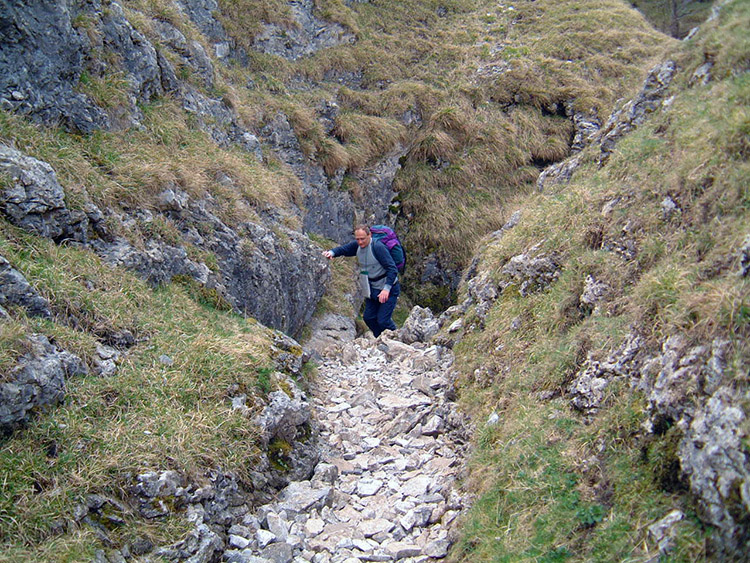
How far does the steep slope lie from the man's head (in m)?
3.86

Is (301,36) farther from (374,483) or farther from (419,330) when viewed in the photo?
(374,483)

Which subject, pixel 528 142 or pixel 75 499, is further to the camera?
pixel 528 142

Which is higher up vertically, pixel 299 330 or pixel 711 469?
pixel 711 469

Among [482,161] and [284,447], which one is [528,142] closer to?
[482,161]

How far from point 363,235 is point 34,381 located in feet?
23.0

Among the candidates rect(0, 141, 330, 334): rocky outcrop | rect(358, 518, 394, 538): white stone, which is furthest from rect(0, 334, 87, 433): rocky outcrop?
rect(358, 518, 394, 538): white stone

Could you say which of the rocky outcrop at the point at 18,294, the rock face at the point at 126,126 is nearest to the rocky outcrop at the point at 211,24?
the rock face at the point at 126,126

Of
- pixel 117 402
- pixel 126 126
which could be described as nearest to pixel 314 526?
pixel 117 402

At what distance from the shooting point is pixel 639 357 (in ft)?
15.4

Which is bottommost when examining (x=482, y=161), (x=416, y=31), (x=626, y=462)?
(x=626, y=462)

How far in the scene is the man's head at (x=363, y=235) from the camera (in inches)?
429

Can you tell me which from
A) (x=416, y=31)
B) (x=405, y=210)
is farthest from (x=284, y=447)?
(x=416, y=31)

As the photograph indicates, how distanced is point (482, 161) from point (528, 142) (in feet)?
6.47

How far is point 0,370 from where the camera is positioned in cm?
462
